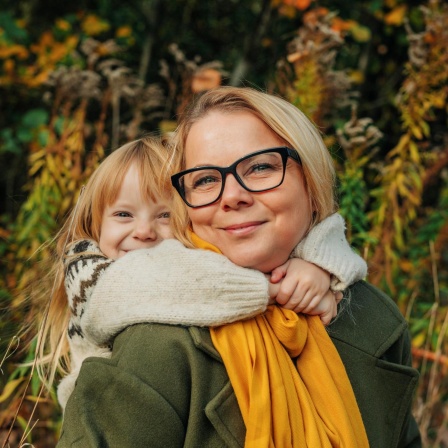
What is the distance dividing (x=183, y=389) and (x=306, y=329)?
40 cm

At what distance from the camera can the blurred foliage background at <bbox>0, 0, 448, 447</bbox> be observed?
3.04 metres

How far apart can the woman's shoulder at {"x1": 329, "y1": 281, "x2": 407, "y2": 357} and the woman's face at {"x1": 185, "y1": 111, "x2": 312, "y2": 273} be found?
0.33 m

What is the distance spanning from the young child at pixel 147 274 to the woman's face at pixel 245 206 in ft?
0.19

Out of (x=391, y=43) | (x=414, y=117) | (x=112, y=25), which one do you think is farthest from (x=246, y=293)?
(x=391, y=43)

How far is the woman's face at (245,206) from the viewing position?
1.72m

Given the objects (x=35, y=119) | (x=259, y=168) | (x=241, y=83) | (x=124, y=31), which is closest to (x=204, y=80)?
(x=241, y=83)

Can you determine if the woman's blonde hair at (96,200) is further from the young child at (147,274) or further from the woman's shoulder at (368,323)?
the woman's shoulder at (368,323)

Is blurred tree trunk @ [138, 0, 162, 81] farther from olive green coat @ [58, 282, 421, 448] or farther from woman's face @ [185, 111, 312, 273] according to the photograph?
olive green coat @ [58, 282, 421, 448]

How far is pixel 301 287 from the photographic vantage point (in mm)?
1763

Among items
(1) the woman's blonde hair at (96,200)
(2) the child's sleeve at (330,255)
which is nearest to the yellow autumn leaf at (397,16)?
(1) the woman's blonde hair at (96,200)

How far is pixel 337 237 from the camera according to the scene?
196 cm

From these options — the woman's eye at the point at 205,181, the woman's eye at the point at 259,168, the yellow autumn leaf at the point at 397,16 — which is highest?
the yellow autumn leaf at the point at 397,16

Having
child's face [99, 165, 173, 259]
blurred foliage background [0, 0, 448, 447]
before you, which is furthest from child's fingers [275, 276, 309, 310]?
blurred foliage background [0, 0, 448, 447]

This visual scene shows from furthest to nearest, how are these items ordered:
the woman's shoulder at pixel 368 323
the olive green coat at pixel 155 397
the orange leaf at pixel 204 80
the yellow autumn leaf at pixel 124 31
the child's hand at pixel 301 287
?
the yellow autumn leaf at pixel 124 31 → the orange leaf at pixel 204 80 → the woman's shoulder at pixel 368 323 → the child's hand at pixel 301 287 → the olive green coat at pixel 155 397
